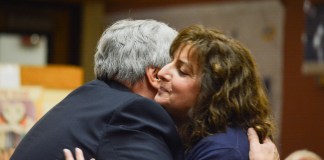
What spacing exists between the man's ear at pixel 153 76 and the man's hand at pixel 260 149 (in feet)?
1.01

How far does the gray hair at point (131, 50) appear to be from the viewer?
71.6 inches

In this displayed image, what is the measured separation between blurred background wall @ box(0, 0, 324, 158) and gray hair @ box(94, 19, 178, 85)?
1.89m

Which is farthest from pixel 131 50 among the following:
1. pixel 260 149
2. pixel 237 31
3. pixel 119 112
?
pixel 237 31

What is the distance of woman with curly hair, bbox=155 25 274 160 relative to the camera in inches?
66.5

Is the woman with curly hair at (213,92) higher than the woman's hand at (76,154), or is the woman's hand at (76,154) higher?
the woman with curly hair at (213,92)

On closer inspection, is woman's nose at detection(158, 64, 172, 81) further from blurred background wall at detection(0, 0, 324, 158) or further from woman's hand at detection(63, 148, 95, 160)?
blurred background wall at detection(0, 0, 324, 158)

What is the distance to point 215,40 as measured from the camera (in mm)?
1730

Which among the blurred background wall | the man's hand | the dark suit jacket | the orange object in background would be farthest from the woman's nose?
the blurred background wall

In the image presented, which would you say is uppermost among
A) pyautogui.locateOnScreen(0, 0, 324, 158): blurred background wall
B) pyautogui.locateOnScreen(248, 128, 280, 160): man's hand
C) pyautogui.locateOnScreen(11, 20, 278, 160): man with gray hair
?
pyautogui.locateOnScreen(11, 20, 278, 160): man with gray hair

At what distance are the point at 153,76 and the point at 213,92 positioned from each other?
22cm

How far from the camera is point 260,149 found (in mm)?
1701

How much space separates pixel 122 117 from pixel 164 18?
4.37m

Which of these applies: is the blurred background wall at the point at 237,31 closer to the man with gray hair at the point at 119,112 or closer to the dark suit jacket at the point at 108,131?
the man with gray hair at the point at 119,112

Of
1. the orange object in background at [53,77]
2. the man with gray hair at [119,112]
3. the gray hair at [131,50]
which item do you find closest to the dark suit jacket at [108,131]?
the man with gray hair at [119,112]
